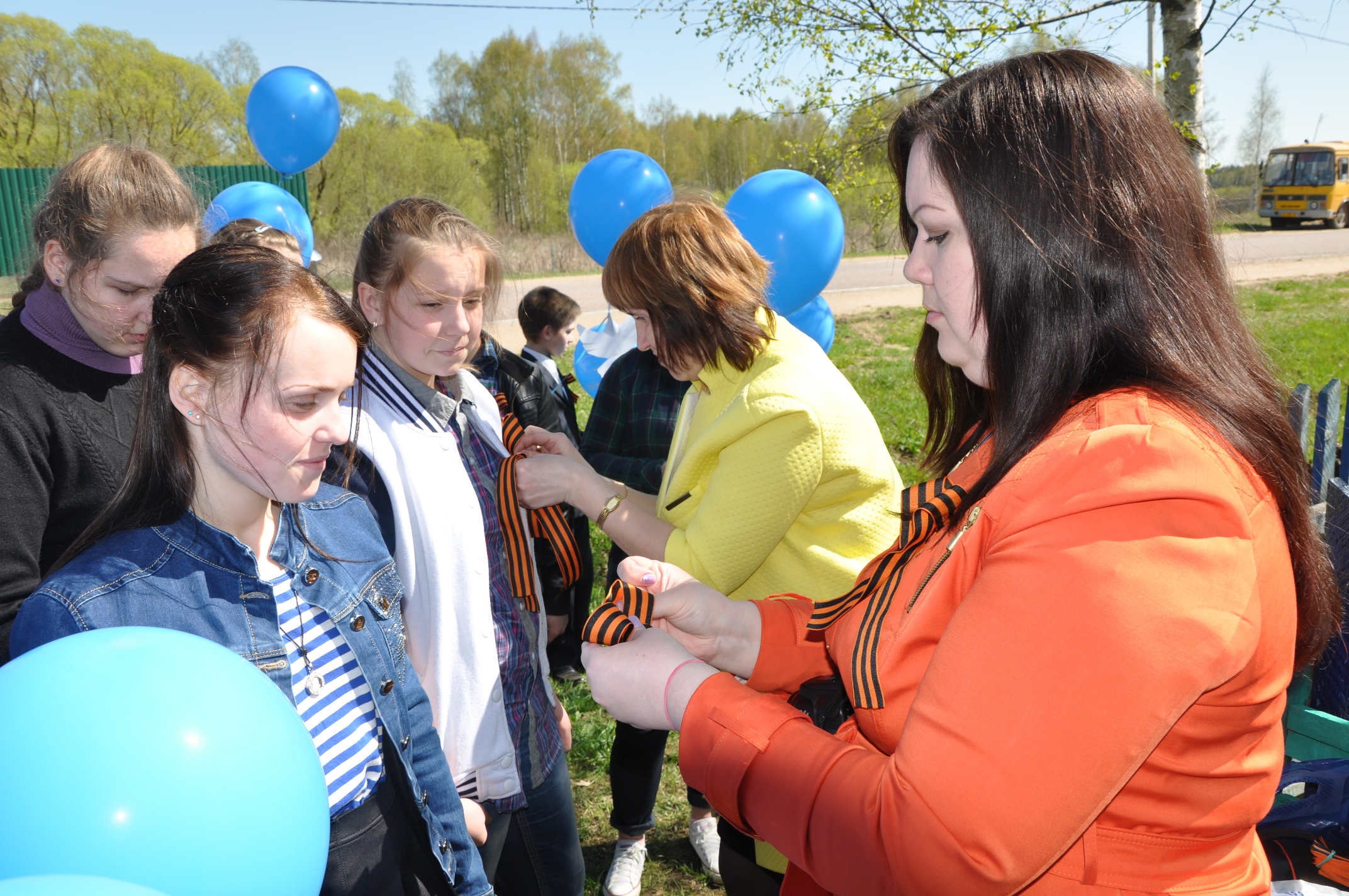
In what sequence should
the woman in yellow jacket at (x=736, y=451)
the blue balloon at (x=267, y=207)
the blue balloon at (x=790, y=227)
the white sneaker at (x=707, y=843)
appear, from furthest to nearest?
the blue balloon at (x=267, y=207) → the blue balloon at (x=790, y=227) → the white sneaker at (x=707, y=843) → the woman in yellow jacket at (x=736, y=451)

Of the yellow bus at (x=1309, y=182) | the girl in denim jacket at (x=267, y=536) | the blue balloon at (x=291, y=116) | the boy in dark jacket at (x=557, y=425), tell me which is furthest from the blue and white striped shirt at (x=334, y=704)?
the yellow bus at (x=1309, y=182)

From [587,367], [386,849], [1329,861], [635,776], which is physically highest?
[587,367]

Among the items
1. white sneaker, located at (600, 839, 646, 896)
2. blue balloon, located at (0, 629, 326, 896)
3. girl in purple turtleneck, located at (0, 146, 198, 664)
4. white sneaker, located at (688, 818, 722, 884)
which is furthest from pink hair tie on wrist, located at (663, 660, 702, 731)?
white sneaker, located at (688, 818, 722, 884)

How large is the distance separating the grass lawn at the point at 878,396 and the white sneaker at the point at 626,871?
78 millimetres

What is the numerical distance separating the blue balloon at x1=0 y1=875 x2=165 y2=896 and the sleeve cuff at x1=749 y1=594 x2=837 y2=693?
3.35 feet

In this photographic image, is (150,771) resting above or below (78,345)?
below

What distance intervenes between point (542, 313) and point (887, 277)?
48.4 ft

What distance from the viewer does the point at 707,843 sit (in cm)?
306

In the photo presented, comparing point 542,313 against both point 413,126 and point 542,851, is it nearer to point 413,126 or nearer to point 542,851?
point 542,851

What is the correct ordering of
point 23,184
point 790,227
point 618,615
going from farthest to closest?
point 23,184 → point 790,227 → point 618,615

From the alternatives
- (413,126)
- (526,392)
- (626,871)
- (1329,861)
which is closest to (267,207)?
(526,392)

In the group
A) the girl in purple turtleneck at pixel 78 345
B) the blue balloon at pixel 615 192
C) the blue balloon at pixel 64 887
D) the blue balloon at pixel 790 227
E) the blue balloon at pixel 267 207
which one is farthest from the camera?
the blue balloon at pixel 267 207

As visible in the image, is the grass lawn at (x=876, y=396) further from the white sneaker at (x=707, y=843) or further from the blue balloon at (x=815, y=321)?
the blue balloon at (x=815, y=321)

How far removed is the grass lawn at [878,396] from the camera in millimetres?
3070
